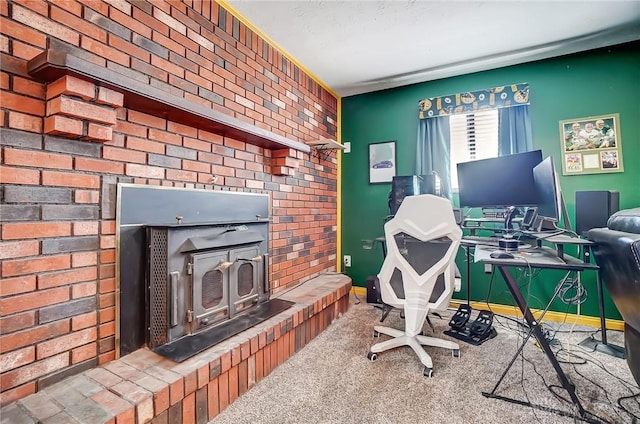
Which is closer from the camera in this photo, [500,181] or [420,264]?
[420,264]

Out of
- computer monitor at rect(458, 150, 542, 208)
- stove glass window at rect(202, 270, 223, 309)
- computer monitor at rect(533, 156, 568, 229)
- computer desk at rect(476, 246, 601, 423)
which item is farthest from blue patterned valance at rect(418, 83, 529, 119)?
stove glass window at rect(202, 270, 223, 309)

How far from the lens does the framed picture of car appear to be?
332 cm

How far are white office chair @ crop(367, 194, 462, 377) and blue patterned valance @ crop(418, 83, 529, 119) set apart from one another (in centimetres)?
159

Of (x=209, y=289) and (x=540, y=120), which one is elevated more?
(x=540, y=120)

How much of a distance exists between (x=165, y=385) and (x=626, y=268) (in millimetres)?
1740

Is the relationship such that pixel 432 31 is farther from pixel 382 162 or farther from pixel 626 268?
pixel 626 268

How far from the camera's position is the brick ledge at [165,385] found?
0.99 meters

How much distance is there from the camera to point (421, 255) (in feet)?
6.32

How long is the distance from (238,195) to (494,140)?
8.12ft

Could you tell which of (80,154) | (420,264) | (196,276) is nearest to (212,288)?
(196,276)

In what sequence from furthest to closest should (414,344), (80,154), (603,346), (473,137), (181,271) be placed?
1. (473,137)
2. (603,346)
3. (414,344)
4. (181,271)
5. (80,154)

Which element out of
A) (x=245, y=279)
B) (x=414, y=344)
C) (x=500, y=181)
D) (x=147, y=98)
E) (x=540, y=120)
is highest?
(x=540, y=120)

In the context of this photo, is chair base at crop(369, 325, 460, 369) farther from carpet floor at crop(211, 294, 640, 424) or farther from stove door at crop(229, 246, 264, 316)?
stove door at crop(229, 246, 264, 316)

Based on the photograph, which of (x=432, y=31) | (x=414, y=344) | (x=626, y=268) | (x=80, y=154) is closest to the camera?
(x=626, y=268)
